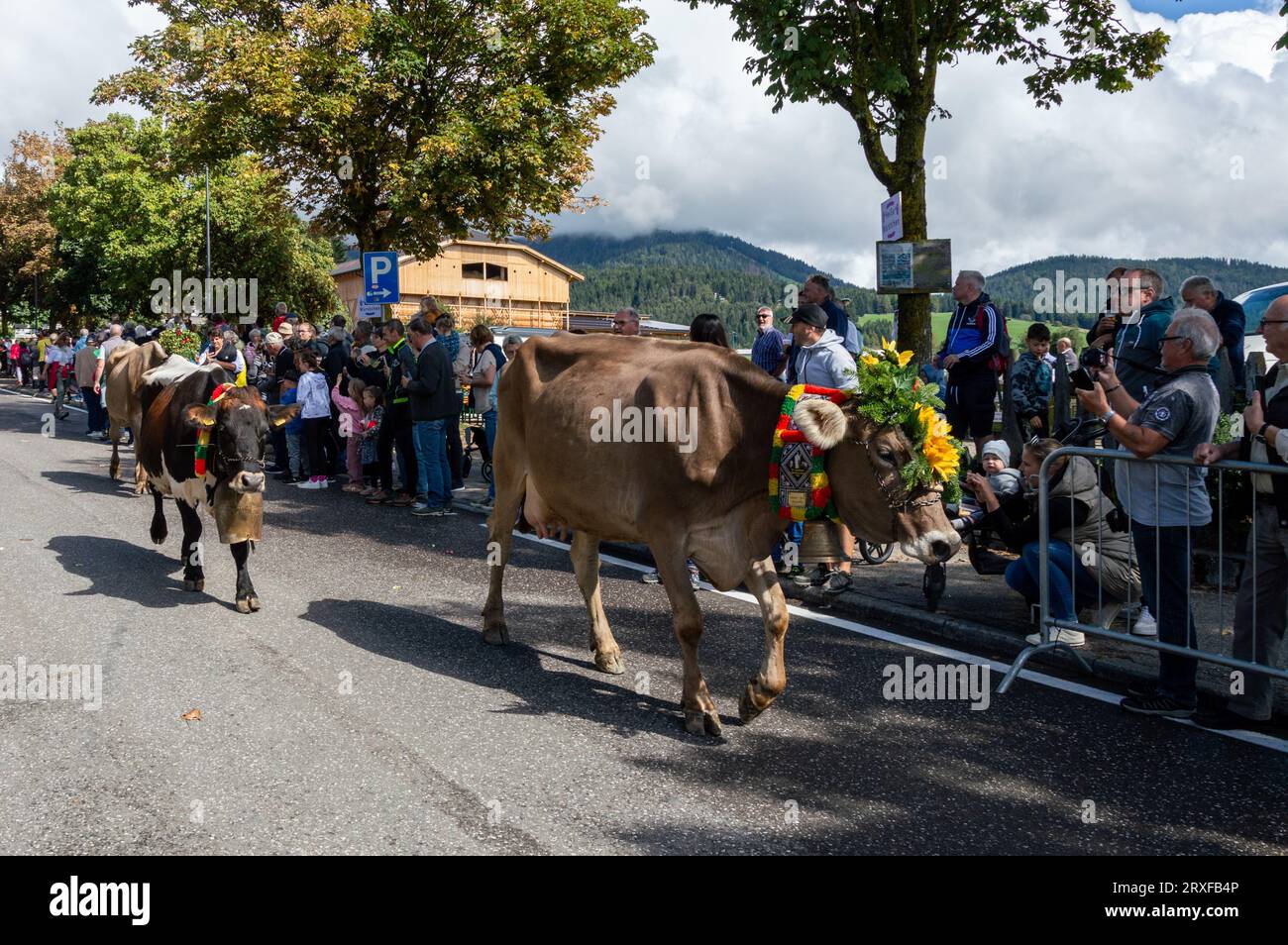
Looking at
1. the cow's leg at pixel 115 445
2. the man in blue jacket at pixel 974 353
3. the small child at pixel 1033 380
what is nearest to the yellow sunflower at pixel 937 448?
the man in blue jacket at pixel 974 353

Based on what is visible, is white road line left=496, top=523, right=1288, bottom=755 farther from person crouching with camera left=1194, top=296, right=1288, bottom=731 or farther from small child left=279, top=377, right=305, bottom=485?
small child left=279, top=377, right=305, bottom=485

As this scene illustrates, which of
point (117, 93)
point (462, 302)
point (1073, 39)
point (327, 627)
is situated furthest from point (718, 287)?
point (327, 627)

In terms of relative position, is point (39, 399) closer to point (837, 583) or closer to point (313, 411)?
point (313, 411)

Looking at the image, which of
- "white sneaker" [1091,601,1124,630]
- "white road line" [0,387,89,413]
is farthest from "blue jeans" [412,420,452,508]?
Result: "white road line" [0,387,89,413]

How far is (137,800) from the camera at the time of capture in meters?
4.38

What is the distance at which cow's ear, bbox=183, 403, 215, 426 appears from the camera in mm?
7312

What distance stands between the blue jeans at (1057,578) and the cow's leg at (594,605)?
2.66 meters

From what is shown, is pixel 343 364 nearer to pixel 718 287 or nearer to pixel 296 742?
pixel 296 742

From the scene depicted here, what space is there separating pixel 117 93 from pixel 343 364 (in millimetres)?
18272

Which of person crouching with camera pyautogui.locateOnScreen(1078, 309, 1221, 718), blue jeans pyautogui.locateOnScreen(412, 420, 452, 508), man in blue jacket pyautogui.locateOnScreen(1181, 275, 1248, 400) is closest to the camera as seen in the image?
person crouching with camera pyautogui.locateOnScreen(1078, 309, 1221, 718)

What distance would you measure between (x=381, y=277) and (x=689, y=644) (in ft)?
41.9

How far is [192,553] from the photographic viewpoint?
8.03 m

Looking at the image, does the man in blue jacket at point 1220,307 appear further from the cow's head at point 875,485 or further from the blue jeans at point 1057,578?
the cow's head at point 875,485

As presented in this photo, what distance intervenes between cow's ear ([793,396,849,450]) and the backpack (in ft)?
16.5
